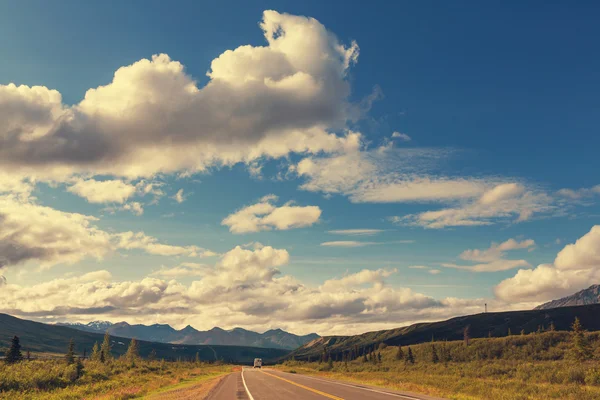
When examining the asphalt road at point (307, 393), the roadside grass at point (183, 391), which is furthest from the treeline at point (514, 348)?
the asphalt road at point (307, 393)

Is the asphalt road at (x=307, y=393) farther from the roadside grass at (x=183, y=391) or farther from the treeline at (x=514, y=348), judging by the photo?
the treeline at (x=514, y=348)

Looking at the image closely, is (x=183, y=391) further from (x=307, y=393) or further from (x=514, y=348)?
(x=514, y=348)

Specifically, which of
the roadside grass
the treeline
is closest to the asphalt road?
the roadside grass

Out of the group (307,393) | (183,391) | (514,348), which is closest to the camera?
(307,393)

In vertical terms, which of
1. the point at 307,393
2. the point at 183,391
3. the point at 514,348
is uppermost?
the point at 307,393

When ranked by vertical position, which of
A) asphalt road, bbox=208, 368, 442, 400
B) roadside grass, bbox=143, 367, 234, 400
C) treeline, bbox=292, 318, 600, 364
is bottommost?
treeline, bbox=292, 318, 600, 364

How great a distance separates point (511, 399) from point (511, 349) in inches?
5851

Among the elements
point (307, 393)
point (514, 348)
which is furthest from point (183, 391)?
point (514, 348)

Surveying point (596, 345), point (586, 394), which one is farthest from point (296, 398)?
point (596, 345)

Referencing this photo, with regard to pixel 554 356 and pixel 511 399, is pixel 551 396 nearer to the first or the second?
pixel 511 399

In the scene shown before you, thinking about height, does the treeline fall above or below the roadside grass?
below

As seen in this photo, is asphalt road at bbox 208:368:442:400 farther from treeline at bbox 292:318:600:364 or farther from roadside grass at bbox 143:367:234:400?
treeline at bbox 292:318:600:364

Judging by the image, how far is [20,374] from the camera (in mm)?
34094

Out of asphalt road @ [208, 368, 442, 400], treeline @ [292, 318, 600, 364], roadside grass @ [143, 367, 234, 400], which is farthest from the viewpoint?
treeline @ [292, 318, 600, 364]
